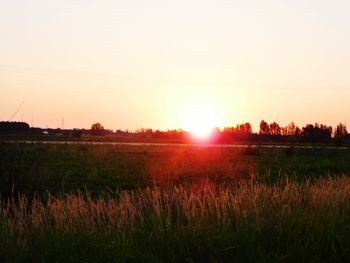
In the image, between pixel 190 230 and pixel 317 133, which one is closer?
pixel 190 230

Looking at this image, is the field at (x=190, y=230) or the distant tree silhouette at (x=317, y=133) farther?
the distant tree silhouette at (x=317, y=133)

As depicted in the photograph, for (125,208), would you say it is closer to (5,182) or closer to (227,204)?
(227,204)

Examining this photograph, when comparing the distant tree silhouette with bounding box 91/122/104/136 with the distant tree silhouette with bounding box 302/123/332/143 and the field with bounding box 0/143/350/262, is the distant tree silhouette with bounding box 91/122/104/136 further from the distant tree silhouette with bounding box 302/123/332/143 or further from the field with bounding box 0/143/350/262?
the field with bounding box 0/143/350/262

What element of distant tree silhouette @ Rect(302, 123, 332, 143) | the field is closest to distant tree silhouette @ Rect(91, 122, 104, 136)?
distant tree silhouette @ Rect(302, 123, 332, 143)

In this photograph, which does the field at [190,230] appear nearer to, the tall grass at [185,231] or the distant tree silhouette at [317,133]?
the tall grass at [185,231]

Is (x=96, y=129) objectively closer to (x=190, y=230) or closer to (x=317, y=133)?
(x=317, y=133)

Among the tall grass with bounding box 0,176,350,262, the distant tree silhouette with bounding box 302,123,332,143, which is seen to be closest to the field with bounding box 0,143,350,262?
the tall grass with bounding box 0,176,350,262

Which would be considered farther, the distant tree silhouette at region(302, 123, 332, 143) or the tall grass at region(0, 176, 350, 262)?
the distant tree silhouette at region(302, 123, 332, 143)

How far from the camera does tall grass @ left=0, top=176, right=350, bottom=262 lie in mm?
6648

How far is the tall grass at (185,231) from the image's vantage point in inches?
262

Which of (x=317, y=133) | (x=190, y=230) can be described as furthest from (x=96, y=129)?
(x=190, y=230)

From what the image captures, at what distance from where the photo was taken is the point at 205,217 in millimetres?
7824

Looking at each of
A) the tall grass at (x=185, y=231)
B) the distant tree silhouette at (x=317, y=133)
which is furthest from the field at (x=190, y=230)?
the distant tree silhouette at (x=317, y=133)

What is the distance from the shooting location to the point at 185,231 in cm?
710
